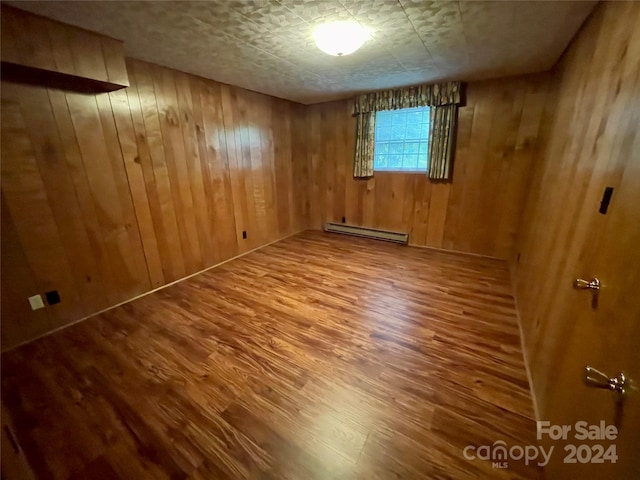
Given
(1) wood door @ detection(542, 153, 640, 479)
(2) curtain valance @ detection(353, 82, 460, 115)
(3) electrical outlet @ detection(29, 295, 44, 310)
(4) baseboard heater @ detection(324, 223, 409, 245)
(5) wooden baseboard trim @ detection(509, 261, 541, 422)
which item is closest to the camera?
(1) wood door @ detection(542, 153, 640, 479)

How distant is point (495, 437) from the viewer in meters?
1.27

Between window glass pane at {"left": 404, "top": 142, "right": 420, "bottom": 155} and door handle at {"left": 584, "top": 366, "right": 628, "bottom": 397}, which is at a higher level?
window glass pane at {"left": 404, "top": 142, "right": 420, "bottom": 155}

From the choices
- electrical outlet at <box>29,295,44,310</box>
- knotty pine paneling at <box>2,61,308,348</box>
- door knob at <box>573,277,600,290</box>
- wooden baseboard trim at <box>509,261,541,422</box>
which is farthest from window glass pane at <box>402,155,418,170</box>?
electrical outlet at <box>29,295,44,310</box>

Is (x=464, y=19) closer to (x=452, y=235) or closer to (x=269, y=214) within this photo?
(x=452, y=235)

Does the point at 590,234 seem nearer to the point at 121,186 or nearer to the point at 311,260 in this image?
the point at 311,260

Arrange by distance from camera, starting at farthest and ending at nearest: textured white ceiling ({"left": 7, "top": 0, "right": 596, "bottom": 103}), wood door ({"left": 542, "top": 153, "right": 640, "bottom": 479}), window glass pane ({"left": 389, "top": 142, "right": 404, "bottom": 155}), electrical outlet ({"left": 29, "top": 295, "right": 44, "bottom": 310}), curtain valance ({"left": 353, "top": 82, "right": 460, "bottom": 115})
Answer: window glass pane ({"left": 389, "top": 142, "right": 404, "bottom": 155}) < curtain valance ({"left": 353, "top": 82, "right": 460, "bottom": 115}) < electrical outlet ({"left": 29, "top": 295, "right": 44, "bottom": 310}) < textured white ceiling ({"left": 7, "top": 0, "right": 596, "bottom": 103}) < wood door ({"left": 542, "top": 153, "right": 640, "bottom": 479})

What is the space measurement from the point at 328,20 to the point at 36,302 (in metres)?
3.00

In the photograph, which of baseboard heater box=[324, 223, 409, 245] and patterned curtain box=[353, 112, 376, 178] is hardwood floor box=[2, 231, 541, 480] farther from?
patterned curtain box=[353, 112, 376, 178]

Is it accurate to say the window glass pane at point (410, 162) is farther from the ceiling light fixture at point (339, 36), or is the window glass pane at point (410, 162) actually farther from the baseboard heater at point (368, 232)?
the ceiling light fixture at point (339, 36)

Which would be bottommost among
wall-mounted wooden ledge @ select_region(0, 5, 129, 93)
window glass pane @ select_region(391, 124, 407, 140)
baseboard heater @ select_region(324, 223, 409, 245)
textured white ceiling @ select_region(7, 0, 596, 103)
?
baseboard heater @ select_region(324, 223, 409, 245)

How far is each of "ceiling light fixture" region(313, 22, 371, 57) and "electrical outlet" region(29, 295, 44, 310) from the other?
115 inches

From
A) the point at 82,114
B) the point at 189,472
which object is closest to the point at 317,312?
the point at 189,472

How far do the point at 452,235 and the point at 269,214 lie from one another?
2733 millimetres

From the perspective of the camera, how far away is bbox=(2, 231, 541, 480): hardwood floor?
47.3 inches
